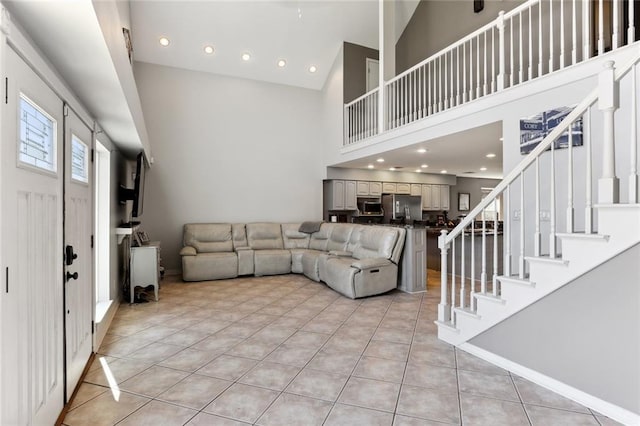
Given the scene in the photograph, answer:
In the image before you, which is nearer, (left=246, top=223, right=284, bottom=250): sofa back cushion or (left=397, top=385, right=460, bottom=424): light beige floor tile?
(left=397, top=385, right=460, bottom=424): light beige floor tile

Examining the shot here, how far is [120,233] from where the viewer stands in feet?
13.4

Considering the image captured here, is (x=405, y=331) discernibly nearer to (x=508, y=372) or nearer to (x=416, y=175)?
(x=508, y=372)

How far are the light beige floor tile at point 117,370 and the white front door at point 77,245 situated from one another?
0.12 m

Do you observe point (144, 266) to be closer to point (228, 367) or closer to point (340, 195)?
point (228, 367)

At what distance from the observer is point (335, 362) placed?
2.72m

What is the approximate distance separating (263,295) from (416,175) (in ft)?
18.9

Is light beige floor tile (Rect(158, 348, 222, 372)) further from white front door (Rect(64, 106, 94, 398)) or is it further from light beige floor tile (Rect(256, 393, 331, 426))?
light beige floor tile (Rect(256, 393, 331, 426))

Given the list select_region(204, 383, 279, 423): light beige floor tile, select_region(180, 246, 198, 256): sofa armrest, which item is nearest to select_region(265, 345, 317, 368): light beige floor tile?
select_region(204, 383, 279, 423): light beige floor tile

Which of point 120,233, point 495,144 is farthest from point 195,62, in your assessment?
point 495,144

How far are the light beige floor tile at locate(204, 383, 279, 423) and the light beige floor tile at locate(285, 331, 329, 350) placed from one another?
82 cm

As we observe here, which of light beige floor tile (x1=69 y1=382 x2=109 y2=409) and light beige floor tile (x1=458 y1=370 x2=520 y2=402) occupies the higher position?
A: light beige floor tile (x1=458 y1=370 x2=520 y2=402)

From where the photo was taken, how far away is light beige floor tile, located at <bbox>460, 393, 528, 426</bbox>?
1.93m

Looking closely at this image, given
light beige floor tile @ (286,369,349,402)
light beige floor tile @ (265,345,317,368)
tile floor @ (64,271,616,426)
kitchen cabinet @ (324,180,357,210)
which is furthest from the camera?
kitchen cabinet @ (324,180,357,210)

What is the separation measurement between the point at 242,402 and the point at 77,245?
1.69m
